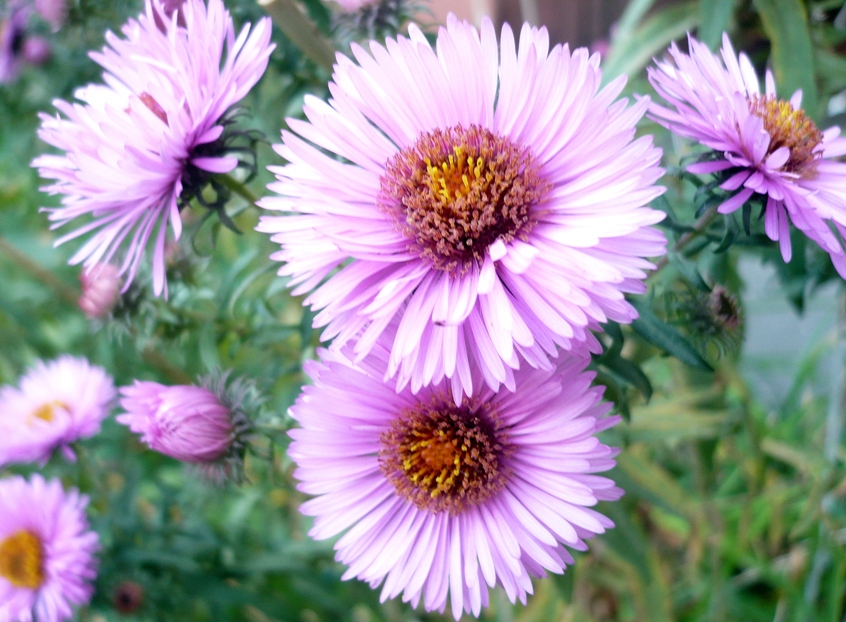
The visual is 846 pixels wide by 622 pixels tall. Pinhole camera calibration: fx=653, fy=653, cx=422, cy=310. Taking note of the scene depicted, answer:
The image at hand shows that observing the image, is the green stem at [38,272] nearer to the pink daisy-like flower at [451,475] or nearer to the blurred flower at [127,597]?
the blurred flower at [127,597]

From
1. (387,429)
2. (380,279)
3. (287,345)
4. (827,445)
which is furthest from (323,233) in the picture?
(827,445)

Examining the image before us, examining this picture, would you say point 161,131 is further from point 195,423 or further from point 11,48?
point 11,48

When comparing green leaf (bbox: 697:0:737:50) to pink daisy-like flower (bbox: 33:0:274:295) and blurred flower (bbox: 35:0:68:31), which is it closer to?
pink daisy-like flower (bbox: 33:0:274:295)

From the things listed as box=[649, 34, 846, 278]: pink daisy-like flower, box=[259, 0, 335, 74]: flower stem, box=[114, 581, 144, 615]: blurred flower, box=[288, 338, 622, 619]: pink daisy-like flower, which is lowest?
box=[114, 581, 144, 615]: blurred flower

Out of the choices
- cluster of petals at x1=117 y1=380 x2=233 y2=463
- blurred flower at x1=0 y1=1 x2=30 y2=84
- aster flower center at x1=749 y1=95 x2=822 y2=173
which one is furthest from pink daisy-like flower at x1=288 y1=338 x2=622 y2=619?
blurred flower at x1=0 y1=1 x2=30 y2=84

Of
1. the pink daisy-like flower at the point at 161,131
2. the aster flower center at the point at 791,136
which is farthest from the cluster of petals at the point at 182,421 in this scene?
the aster flower center at the point at 791,136

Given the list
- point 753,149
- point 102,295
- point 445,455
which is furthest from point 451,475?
point 102,295
